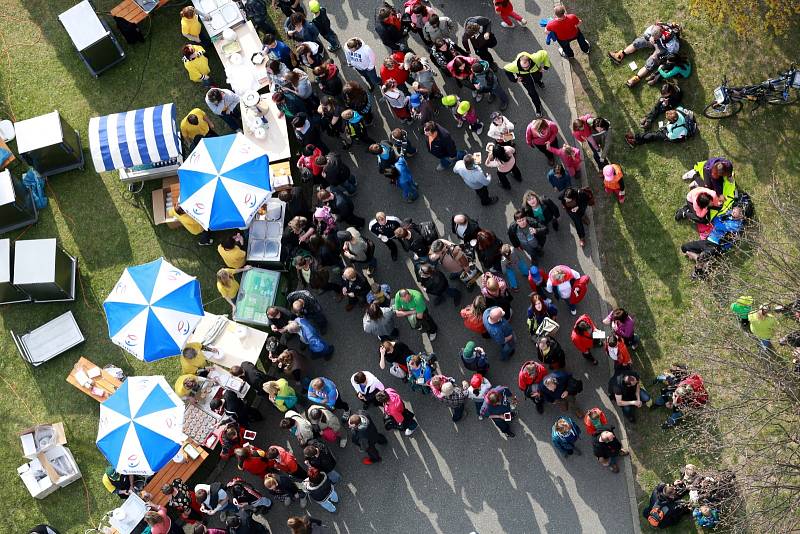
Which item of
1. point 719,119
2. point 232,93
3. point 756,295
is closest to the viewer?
point 756,295

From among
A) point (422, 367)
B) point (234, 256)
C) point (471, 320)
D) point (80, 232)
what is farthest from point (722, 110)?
point (80, 232)

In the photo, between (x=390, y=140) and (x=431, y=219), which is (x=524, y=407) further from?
(x=390, y=140)

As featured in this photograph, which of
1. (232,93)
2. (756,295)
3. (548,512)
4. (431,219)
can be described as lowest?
(548,512)

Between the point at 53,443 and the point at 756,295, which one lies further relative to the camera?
the point at 53,443

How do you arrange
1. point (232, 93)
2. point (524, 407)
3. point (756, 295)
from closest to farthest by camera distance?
point (756, 295) < point (524, 407) < point (232, 93)

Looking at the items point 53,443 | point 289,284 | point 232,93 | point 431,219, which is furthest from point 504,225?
point 53,443

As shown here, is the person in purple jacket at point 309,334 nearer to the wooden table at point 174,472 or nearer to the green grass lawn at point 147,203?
the green grass lawn at point 147,203

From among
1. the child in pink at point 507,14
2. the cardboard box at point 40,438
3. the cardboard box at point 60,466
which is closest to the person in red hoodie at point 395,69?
the child in pink at point 507,14

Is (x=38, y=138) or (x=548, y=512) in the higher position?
(x=38, y=138)
